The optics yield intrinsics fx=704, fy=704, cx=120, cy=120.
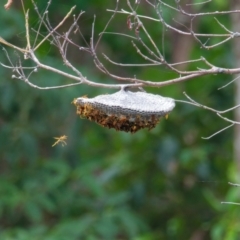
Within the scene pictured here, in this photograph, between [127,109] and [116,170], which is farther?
[116,170]

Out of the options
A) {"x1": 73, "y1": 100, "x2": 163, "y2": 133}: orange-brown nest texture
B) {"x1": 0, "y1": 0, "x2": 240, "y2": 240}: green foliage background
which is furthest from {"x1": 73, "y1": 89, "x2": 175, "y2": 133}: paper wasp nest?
{"x1": 0, "y1": 0, "x2": 240, "y2": 240}: green foliage background

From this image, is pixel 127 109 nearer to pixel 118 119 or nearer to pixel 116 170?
pixel 118 119

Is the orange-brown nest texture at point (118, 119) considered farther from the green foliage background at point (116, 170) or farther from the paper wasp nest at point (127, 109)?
the green foliage background at point (116, 170)

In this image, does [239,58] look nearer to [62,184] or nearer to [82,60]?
[62,184]

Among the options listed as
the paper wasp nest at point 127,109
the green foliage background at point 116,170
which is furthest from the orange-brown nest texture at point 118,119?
the green foliage background at point 116,170

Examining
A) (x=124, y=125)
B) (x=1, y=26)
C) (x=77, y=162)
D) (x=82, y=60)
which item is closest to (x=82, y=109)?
(x=124, y=125)

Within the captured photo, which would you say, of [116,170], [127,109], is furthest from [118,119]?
[116,170]
